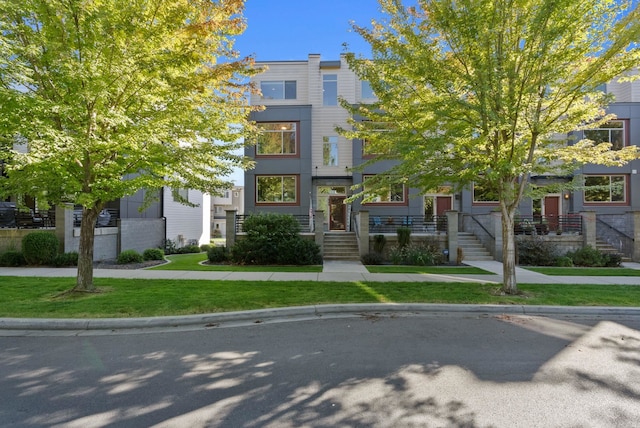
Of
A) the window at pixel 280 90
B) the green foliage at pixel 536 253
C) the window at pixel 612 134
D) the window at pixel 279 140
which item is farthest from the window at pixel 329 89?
the window at pixel 612 134

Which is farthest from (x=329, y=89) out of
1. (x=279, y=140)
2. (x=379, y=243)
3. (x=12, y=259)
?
(x=12, y=259)

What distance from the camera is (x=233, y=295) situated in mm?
8117

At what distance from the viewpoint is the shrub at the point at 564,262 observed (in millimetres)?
14294

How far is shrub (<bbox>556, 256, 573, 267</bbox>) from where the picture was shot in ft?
46.9

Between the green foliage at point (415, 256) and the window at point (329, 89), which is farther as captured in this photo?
the window at point (329, 89)

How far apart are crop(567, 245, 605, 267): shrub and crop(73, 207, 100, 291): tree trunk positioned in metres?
17.5

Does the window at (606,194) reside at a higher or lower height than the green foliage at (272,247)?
higher

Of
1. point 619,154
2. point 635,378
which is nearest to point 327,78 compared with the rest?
point 619,154

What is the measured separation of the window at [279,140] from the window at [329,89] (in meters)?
2.64

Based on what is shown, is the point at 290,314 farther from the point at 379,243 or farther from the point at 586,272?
the point at 586,272

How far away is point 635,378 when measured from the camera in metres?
4.16

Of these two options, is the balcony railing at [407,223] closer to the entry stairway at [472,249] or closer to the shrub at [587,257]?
the entry stairway at [472,249]

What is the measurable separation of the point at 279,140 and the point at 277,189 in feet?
9.89

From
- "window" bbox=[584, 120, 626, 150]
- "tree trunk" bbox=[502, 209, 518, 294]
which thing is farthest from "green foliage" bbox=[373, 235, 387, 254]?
"window" bbox=[584, 120, 626, 150]
